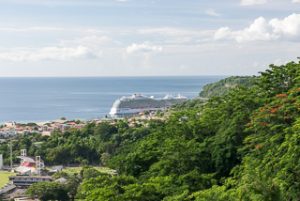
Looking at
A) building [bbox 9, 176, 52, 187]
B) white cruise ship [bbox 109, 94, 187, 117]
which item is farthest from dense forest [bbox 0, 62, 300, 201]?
white cruise ship [bbox 109, 94, 187, 117]

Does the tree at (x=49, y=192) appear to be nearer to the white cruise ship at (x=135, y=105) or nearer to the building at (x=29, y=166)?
the building at (x=29, y=166)

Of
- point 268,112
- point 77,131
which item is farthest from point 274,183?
point 77,131

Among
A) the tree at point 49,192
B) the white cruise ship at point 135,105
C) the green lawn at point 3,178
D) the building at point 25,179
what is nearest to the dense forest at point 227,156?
the tree at point 49,192

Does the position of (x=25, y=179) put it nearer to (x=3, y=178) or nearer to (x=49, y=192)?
(x=3, y=178)

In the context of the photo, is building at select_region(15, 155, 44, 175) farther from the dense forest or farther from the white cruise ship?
the white cruise ship

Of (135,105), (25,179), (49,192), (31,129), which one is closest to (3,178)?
(25,179)

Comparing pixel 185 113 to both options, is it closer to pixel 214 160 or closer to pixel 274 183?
pixel 214 160
